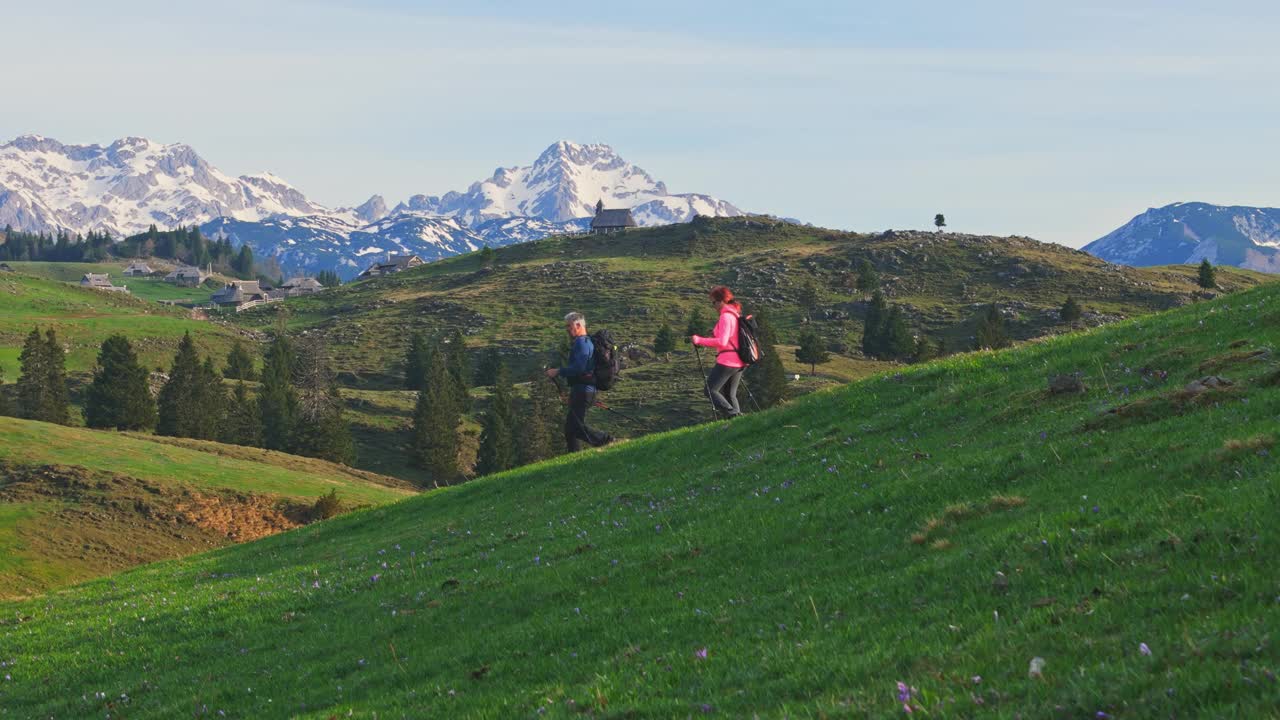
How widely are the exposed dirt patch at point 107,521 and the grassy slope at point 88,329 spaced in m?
97.7

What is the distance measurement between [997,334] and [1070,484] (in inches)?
5751

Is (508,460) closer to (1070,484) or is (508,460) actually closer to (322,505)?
(322,505)

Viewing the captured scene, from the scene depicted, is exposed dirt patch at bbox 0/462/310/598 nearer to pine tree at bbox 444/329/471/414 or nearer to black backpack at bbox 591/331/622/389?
black backpack at bbox 591/331/622/389

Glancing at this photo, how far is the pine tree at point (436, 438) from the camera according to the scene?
360 feet

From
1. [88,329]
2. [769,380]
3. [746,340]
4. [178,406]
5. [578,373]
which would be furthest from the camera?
[88,329]

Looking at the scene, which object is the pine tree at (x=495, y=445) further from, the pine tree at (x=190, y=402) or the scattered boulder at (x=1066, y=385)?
the scattered boulder at (x=1066, y=385)

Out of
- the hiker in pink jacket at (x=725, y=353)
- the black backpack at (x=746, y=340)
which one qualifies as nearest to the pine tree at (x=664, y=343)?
the hiker in pink jacket at (x=725, y=353)

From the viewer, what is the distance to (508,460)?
4218 inches

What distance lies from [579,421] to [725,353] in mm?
5740

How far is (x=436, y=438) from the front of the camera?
11012 cm

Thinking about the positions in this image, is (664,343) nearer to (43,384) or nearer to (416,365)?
(416,365)

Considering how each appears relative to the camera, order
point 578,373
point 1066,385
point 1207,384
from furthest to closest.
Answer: point 578,373, point 1066,385, point 1207,384

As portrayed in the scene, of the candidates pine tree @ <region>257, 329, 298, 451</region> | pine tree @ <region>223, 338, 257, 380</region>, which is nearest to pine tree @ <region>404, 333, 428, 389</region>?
pine tree @ <region>223, 338, 257, 380</region>

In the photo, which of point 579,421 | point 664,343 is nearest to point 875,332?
point 664,343
